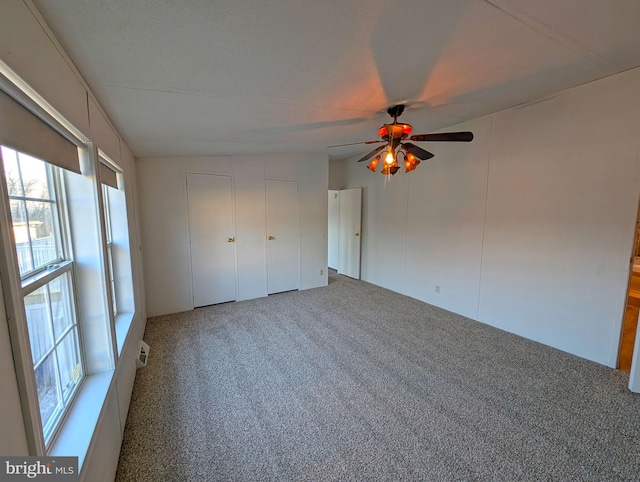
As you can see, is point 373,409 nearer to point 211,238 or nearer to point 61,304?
point 61,304

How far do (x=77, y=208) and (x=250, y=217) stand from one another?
9.14 ft

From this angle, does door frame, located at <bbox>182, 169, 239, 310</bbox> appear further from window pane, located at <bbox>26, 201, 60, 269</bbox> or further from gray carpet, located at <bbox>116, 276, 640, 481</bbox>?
window pane, located at <bbox>26, 201, 60, 269</bbox>

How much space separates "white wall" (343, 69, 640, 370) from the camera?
7.82 ft

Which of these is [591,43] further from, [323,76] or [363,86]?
[323,76]

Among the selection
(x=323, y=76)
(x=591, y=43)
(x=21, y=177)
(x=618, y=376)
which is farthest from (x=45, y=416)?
(x=618, y=376)

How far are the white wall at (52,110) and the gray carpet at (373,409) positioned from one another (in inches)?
11.1

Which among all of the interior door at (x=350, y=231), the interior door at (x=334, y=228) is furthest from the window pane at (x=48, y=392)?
the interior door at (x=334, y=228)

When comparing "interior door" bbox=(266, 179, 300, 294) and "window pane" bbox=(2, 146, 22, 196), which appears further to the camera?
"interior door" bbox=(266, 179, 300, 294)

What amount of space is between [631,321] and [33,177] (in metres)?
5.90

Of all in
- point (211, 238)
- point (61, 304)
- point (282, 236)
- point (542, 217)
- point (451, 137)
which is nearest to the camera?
point (61, 304)

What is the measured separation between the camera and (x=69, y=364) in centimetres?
148

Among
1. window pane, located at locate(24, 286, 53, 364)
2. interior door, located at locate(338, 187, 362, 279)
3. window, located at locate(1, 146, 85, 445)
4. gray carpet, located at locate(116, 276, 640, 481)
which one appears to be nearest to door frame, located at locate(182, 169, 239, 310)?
gray carpet, located at locate(116, 276, 640, 481)

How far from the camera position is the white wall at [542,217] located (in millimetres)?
2385

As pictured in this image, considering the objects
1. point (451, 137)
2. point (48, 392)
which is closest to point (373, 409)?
point (48, 392)
